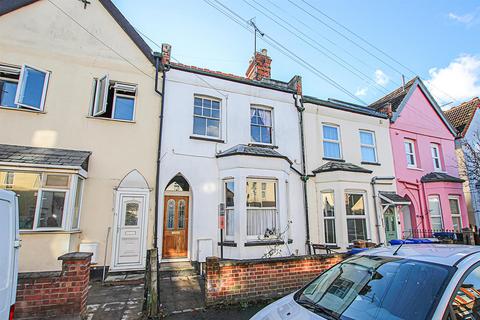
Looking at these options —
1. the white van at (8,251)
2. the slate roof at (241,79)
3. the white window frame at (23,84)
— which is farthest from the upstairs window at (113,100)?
the white van at (8,251)

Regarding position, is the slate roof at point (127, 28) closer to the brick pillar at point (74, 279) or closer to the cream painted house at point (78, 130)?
the cream painted house at point (78, 130)

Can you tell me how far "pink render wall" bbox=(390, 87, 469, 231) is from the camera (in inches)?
501

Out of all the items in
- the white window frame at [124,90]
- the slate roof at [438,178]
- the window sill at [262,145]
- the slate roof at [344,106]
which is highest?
the slate roof at [344,106]

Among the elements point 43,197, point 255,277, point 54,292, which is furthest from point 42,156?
point 255,277

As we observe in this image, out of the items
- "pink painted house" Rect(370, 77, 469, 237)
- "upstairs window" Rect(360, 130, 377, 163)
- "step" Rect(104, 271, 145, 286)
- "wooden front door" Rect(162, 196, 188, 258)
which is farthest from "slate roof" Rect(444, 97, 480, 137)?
"step" Rect(104, 271, 145, 286)

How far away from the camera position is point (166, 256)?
8422 millimetres

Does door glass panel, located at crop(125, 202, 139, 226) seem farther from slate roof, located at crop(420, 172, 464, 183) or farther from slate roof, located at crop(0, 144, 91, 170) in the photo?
slate roof, located at crop(420, 172, 464, 183)

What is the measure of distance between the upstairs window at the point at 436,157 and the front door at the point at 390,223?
4804mm

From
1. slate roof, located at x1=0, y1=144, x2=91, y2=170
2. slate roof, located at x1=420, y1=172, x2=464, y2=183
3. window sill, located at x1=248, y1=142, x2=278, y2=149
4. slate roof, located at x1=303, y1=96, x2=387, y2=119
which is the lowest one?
slate roof, located at x1=0, y1=144, x2=91, y2=170

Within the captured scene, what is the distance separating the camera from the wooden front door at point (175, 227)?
855 centimetres

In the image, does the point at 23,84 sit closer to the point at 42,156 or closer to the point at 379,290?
the point at 42,156

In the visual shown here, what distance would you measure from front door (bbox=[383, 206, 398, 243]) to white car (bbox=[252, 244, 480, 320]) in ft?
31.7

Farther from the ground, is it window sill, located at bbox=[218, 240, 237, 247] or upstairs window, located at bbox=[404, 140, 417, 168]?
upstairs window, located at bbox=[404, 140, 417, 168]

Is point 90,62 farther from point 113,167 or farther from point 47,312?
point 47,312
